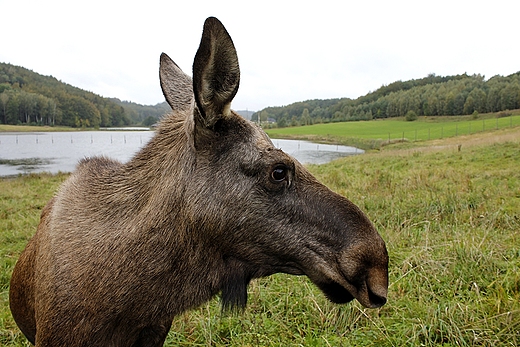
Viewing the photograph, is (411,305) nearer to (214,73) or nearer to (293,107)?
(214,73)

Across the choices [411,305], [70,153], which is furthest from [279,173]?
[70,153]

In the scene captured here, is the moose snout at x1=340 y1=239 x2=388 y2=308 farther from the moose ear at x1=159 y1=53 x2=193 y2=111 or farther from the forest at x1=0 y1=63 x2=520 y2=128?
the forest at x1=0 y1=63 x2=520 y2=128

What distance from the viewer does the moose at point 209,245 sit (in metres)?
2.05

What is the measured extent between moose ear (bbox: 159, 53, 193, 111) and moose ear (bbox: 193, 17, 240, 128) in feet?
2.62

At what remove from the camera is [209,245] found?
209cm

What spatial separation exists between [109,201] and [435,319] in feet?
11.0

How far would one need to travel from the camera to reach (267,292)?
4.61m

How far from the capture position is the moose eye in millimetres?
2080

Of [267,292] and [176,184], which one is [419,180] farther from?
[176,184]

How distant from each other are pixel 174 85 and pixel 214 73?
1.17 meters

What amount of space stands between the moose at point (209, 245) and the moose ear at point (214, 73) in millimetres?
44

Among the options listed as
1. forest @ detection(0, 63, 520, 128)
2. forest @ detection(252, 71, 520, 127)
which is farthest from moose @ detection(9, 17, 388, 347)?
forest @ detection(0, 63, 520, 128)

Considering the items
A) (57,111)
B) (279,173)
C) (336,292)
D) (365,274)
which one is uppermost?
(57,111)

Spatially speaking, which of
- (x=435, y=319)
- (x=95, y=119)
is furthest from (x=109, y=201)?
(x=95, y=119)
